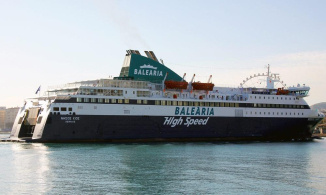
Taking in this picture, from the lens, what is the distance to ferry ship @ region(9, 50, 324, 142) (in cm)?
5166

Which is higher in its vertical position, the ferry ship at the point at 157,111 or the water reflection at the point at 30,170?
the ferry ship at the point at 157,111

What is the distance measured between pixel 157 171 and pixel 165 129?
2420 centimetres

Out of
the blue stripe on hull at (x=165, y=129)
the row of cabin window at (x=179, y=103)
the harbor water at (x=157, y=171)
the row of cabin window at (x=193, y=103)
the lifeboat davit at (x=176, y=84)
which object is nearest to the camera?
the harbor water at (x=157, y=171)

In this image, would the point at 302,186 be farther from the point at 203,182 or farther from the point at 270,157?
the point at 270,157

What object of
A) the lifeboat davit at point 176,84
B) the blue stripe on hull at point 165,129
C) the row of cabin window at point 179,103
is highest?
the lifeboat davit at point 176,84

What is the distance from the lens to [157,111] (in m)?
56.2

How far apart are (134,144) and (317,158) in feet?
67.4

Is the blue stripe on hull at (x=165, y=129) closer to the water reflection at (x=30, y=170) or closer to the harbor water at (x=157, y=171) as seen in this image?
the harbor water at (x=157, y=171)

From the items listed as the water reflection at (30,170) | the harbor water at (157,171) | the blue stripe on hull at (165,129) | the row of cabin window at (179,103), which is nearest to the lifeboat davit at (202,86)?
the row of cabin window at (179,103)

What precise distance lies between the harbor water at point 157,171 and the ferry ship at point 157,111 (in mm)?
5492

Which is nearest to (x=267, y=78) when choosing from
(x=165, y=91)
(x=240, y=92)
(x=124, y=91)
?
(x=240, y=92)

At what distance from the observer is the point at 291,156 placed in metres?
43.3

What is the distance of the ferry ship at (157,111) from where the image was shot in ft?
169

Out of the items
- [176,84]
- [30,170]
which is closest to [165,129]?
[176,84]
